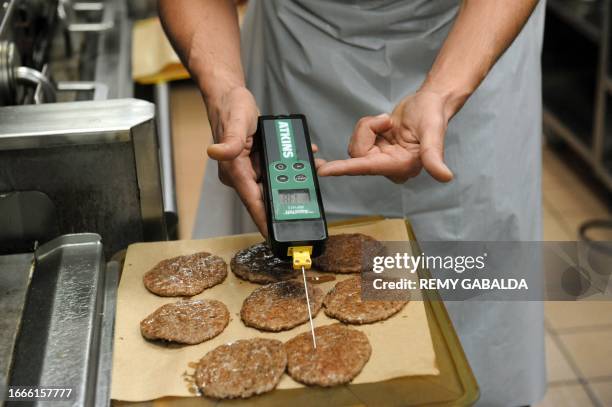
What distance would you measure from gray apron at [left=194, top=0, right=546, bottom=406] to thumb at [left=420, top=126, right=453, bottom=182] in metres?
0.42

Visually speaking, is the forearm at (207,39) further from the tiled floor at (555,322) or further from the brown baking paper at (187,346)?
the tiled floor at (555,322)

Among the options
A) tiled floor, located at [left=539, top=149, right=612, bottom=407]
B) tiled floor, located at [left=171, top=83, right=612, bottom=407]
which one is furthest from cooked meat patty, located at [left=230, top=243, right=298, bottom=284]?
tiled floor, located at [left=171, top=83, right=612, bottom=407]

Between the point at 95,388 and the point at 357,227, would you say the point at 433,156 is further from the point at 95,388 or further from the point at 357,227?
the point at 95,388

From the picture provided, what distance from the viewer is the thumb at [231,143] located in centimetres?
114

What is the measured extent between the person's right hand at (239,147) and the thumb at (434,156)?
252 mm

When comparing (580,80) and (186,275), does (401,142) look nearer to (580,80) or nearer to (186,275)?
(186,275)

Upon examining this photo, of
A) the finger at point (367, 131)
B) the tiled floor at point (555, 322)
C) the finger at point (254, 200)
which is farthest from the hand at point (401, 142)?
the tiled floor at point (555, 322)

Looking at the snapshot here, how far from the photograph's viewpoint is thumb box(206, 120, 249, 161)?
114cm

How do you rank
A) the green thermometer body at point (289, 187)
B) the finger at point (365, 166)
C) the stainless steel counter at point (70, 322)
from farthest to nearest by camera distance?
1. the finger at point (365, 166)
2. the green thermometer body at point (289, 187)
3. the stainless steel counter at point (70, 322)

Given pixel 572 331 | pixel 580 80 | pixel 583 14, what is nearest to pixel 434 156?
pixel 572 331

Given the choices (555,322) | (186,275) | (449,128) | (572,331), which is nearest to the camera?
(186,275)

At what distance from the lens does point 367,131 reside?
126 cm
